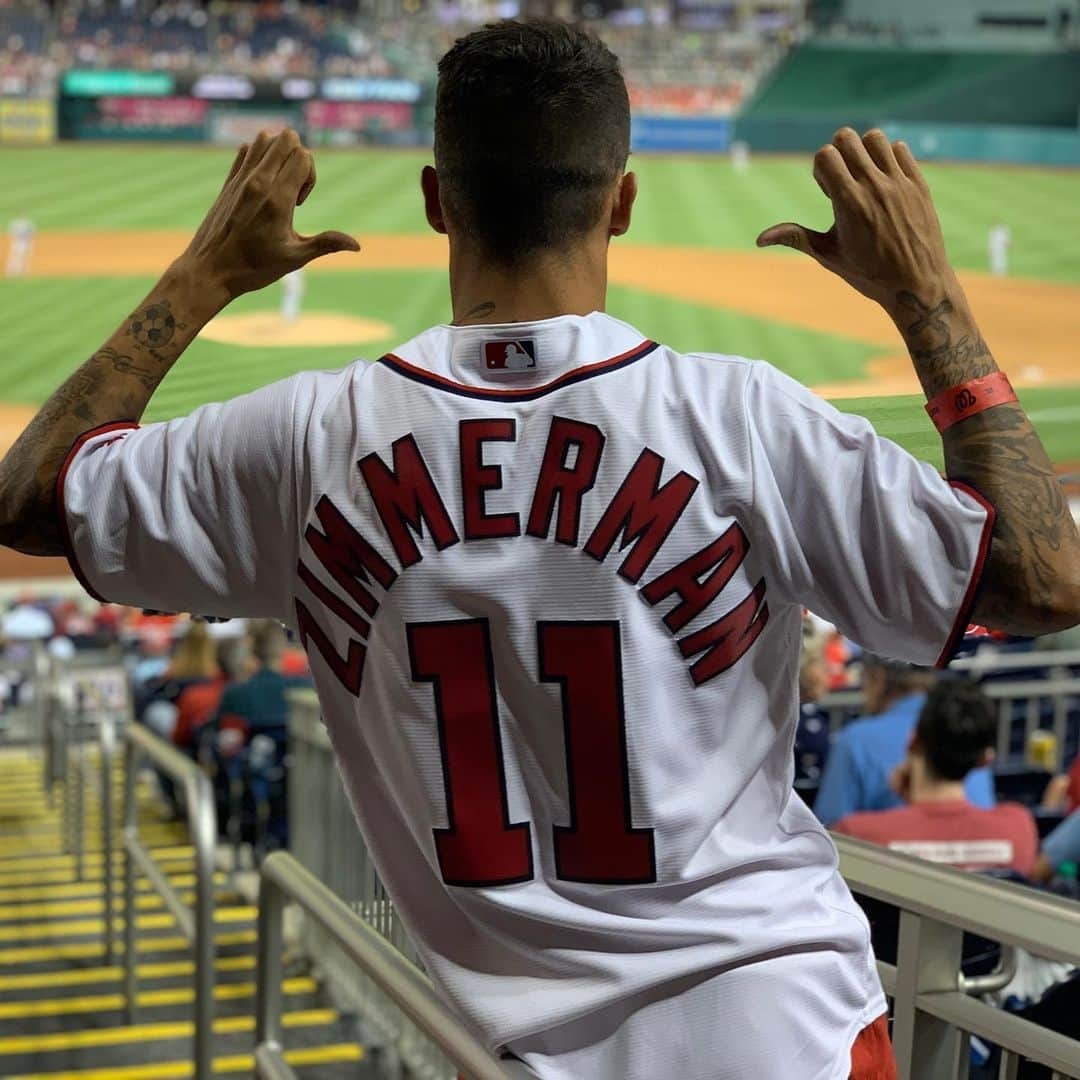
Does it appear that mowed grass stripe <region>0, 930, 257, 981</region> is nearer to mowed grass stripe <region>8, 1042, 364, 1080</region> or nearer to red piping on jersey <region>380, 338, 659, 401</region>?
mowed grass stripe <region>8, 1042, 364, 1080</region>

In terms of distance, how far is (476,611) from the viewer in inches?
44.3

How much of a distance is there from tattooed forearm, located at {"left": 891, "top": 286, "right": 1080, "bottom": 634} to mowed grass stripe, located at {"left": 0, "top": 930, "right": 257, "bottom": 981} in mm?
4534

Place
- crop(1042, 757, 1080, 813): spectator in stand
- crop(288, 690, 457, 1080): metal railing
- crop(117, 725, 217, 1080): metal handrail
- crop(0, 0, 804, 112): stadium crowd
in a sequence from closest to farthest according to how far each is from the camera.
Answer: crop(117, 725, 217, 1080): metal handrail < crop(288, 690, 457, 1080): metal railing < crop(1042, 757, 1080, 813): spectator in stand < crop(0, 0, 804, 112): stadium crowd

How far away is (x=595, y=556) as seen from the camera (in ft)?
3.58

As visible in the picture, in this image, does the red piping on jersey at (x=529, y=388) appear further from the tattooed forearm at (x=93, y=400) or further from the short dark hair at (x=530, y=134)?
the tattooed forearm at (x=93, y=400)

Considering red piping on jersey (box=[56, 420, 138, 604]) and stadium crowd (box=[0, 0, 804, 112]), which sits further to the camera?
stadium crowd (box=[0, 0, 804, 112])

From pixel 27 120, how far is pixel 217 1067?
29.7m

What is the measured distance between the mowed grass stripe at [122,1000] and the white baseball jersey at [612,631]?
367 centimetres

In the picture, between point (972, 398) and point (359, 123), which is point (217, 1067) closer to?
point (972, 398)

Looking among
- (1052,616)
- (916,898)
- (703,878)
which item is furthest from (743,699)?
(916,898)

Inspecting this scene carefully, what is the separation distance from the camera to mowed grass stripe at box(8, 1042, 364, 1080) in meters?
3.92

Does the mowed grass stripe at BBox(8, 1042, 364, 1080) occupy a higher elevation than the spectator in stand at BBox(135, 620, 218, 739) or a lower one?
lower

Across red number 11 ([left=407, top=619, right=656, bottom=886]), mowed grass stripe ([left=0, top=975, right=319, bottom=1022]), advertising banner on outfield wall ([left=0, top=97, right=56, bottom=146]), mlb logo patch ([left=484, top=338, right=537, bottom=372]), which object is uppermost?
advertising banner on outfield wall ([left=0, top=97, right=56, bottom=146])

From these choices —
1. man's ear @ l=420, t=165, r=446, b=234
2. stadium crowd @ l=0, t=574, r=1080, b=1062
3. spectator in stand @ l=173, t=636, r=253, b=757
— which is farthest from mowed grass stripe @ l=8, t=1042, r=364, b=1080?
man's ear @ l=420, t=165, r=446, b=234
